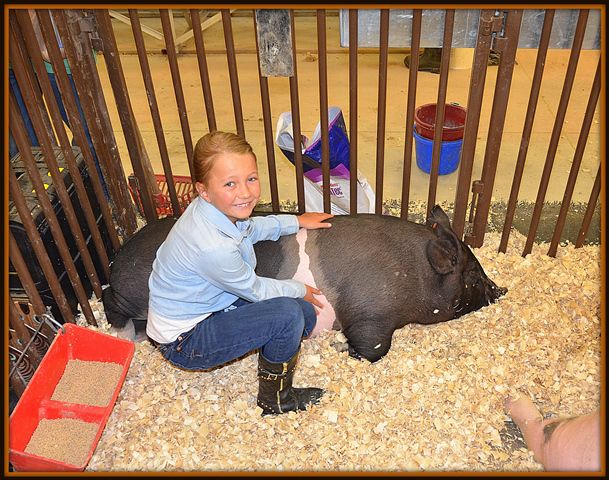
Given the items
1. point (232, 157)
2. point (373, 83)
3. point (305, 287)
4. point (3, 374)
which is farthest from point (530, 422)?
point (373, 83)

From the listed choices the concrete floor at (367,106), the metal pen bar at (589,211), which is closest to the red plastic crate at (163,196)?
the concrete floor at (367,106)

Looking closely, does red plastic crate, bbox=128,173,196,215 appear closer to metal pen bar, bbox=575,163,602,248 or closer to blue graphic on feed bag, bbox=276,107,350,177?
blue graphic on feed bag, bbox=276,107,350,177

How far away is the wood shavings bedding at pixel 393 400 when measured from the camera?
2.59 metres

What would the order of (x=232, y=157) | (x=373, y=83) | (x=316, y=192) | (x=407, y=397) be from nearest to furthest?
(x=232, y=157), (x=407, y=397), (x=316, y=192), (x=373, y=83)

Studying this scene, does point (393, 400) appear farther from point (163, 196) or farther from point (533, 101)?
point (163, 196)

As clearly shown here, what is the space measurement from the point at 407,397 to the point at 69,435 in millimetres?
1490

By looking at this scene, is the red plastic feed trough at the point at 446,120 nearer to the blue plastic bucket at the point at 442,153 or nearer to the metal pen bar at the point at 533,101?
the blue plastic bucket at the point at 442,153

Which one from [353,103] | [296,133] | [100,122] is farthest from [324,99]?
[100,122]

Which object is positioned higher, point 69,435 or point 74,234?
point 74,234

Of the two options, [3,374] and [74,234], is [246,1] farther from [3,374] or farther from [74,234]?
[3,374]

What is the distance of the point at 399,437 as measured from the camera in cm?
265

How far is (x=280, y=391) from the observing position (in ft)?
8.88

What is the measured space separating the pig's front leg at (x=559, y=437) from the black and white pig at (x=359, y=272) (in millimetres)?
612

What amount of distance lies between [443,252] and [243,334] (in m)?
1.08
